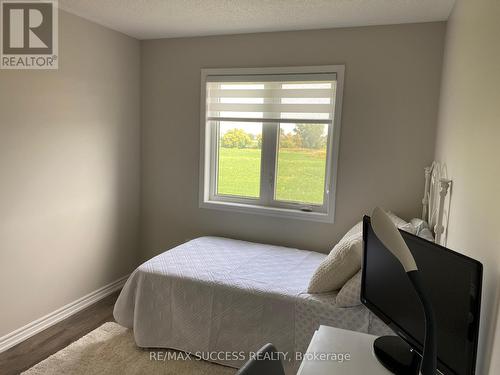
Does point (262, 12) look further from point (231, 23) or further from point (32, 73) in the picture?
point (32, 73)

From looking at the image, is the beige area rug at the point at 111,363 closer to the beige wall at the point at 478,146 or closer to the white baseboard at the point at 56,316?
the white baseboard at the point at 56,316

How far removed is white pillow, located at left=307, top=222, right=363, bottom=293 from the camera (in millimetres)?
2102

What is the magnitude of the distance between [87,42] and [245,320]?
2398 millimetres

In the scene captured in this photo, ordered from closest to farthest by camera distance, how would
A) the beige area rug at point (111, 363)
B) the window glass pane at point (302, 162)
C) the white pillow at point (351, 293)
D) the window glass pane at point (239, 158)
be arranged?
the white pillow at point (351, 293) < the beige area rug at point (111, 363) < the window glass pane at point (302, 162) < the window glass pane at point (239, 158)

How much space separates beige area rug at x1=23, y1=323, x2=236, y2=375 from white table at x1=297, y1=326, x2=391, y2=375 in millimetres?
1179

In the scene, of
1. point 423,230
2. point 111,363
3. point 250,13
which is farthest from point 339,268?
point 250,13

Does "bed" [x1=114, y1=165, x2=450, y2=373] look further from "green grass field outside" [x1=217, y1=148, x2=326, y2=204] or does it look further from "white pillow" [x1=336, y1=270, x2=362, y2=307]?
"green grass field outside" [x1=217, y1=148, x2=326, y2=204]

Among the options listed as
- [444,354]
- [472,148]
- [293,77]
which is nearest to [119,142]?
[293,77]

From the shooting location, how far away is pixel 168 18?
9.32 feet

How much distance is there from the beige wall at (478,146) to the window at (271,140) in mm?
1062

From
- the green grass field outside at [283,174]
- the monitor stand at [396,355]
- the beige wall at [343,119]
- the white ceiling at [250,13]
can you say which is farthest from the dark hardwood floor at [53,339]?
the white ceiling at [250,13]

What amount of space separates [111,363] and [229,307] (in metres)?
0.84

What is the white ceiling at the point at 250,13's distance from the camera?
2.45m

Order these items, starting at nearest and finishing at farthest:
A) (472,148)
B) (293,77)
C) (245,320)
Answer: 1. (472,148)
2. (245,320)
3. (293,77)
